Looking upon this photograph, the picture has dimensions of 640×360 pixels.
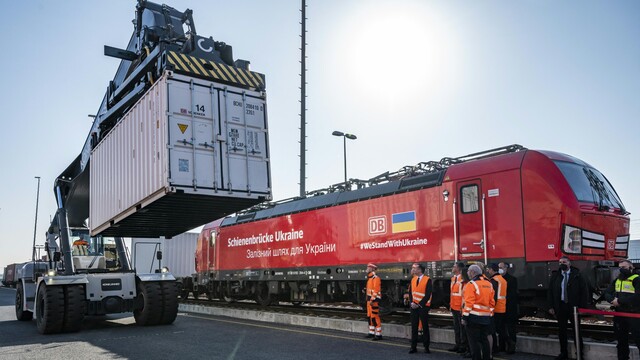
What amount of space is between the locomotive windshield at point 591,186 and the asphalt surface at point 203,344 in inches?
143

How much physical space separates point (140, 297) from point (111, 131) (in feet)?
14.8

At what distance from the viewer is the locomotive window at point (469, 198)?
12.3 metres

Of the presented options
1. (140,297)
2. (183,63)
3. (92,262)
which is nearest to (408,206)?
(183,63)

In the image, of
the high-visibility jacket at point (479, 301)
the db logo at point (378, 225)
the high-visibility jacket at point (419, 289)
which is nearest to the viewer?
the high-visibility jacket at point (479, 301)

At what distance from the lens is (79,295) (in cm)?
1366

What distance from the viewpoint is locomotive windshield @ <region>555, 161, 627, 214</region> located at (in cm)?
1132

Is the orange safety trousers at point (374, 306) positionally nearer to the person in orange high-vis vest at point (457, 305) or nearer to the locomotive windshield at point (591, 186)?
the person in orange high-vis vest at point (457, 305)

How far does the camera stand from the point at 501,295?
9703 mm

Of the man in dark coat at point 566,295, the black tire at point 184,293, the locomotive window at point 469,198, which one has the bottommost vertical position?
the black tire at point 184,293

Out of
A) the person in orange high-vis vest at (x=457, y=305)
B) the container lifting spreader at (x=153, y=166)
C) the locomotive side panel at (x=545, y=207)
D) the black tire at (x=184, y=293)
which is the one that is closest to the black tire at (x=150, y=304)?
the container lifting spreader at (x=153, y=166)

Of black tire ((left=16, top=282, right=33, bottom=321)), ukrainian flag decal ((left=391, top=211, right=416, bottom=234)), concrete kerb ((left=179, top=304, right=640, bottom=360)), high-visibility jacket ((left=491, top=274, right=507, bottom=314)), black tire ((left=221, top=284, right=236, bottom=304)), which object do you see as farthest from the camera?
black tire ((left=221, top=284, right=236, bottom=304))

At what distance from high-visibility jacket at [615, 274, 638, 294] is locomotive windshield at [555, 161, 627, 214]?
2649mm

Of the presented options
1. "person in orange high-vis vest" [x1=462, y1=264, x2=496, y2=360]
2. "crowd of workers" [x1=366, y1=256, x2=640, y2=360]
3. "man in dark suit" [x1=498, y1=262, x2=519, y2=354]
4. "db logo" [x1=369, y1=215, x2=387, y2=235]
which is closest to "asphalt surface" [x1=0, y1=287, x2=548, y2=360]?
"man in dark suit" [x1=498, y1=262, x2=519, y2=354]

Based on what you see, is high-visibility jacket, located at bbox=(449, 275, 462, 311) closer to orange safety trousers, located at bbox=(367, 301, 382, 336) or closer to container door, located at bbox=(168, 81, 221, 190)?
orange safety trousers, located at bbox=(367, 301, 382, 336)
